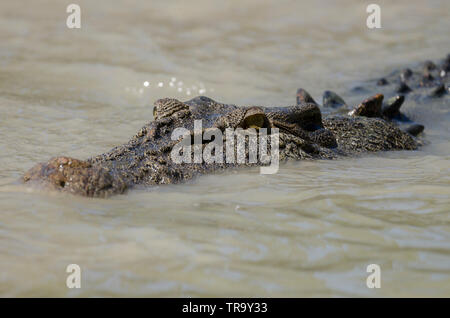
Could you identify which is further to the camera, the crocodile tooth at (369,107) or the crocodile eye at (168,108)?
the crocodile tooth at (369,107)

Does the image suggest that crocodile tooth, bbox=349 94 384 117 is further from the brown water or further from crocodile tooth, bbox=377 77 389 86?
crocodile tooth, bbox=377 77 389 86

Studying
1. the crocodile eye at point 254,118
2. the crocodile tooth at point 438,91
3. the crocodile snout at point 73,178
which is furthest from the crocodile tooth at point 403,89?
the crocodile snout at point 73,178

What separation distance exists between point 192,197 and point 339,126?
2503mm

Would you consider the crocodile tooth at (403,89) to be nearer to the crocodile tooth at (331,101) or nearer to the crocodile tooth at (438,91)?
the crocodile tooth at (438,91)

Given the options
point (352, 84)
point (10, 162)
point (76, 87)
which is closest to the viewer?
point (10, 162)

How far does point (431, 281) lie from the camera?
90.7 inches

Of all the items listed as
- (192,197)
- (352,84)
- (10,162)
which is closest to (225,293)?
(192,197)

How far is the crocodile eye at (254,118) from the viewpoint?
4.30 m

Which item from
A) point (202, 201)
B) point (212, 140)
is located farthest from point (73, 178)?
point (212, 140)

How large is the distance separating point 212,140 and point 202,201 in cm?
87

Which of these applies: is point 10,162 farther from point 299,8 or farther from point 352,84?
point 299,8

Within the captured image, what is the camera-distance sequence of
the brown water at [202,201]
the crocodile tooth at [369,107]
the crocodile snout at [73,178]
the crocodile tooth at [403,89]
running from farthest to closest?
the crocodile tooth at [403,89], the crocodile tooth at [369,107], the crocodile snout at [73,178], the brown water at [202,201]

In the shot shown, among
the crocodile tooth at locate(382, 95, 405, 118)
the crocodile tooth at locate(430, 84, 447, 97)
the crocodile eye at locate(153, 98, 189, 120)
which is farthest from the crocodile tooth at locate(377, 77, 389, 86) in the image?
the crocodile eye at locate(153, 98, 189, 120)

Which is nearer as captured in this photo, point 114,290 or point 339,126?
point 114,290
